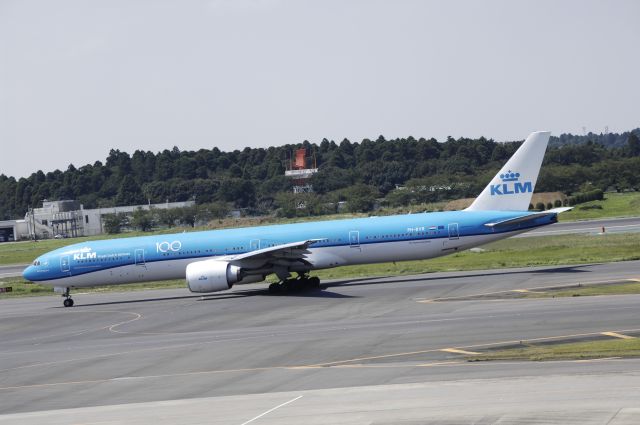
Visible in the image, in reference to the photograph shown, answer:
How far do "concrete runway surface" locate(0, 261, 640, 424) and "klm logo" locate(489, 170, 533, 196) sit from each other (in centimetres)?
399

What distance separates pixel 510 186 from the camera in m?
44.6

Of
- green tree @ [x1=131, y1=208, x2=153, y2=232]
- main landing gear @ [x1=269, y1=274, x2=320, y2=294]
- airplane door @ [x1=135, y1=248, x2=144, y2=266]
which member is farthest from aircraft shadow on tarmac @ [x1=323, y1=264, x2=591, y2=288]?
green tree @ [x1=131, y1=208, x2=153, y2=232]

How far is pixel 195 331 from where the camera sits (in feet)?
114

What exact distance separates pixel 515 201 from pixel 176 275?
17.8 metres

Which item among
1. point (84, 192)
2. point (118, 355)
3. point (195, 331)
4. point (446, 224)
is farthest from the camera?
point (84, 192)

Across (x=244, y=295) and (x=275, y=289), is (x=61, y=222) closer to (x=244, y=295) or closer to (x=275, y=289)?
(x=244, y=295)

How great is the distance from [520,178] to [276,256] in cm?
1258

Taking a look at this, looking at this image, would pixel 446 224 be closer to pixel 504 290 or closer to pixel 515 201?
pixel 515 201

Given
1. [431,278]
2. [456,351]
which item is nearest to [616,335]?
[456,351]

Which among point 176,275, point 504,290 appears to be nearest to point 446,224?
point 504,290

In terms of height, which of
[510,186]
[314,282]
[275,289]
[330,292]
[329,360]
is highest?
[510,186]

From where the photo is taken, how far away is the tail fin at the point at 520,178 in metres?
44.1

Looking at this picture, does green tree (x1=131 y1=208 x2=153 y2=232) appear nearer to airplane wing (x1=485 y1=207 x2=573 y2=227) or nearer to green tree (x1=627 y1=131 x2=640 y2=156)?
airplane wing (x1=485 y1=207 x2=573 y2=227)

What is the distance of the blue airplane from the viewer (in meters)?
43.6
